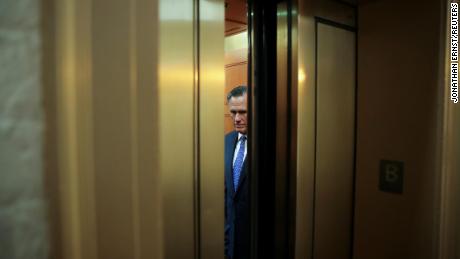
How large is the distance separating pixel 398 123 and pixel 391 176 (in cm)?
26

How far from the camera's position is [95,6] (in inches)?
8.8

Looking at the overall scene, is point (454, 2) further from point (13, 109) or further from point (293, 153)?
point (13, 109)

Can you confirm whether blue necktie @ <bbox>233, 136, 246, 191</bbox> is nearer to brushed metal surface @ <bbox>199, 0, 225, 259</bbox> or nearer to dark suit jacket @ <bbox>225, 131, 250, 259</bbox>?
dark suit jacket @ <bbox>225, 131, 250, 259</bbox>

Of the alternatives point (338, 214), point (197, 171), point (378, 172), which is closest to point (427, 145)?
point (378, 172)

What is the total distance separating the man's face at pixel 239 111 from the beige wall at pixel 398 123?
857 mm

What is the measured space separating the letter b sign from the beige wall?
0.02 metres

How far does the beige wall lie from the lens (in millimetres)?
1212

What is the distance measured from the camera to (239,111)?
84.1 inches

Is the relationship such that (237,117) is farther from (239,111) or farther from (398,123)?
(398,123)

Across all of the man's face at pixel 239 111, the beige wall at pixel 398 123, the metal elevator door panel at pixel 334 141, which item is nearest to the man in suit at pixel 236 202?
the man's face at pixel 239 111

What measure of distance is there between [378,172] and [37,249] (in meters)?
1.49

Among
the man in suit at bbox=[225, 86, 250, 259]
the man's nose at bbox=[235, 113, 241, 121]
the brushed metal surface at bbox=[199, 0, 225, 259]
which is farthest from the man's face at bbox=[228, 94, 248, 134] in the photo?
the brushed metal surface at bbox=[199, 0, 225, 259]

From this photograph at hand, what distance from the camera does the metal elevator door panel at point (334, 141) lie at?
4.34ft

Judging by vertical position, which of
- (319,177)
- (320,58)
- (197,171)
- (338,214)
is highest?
(320,58)
